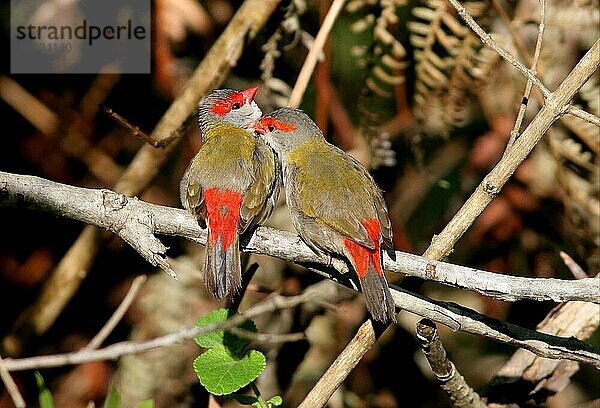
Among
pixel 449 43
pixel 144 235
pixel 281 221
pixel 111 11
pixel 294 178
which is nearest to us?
pixel 144 235

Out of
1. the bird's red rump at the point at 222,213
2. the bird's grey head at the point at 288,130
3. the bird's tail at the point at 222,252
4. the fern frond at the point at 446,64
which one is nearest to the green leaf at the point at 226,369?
the bird's tail at the point at 222,252

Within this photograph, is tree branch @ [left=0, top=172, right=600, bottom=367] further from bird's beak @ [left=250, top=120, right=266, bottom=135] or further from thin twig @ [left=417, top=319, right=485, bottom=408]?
bird's beak @ [left=250, top=120, right=266, bottom=135]

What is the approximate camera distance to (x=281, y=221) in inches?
159

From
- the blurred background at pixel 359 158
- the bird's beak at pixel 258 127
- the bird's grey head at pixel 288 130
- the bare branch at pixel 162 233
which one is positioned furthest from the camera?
the blurred background at pixel 359 158

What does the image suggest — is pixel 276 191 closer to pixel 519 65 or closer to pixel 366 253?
pixel 366 253

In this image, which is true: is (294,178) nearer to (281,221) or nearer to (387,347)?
(281,221)

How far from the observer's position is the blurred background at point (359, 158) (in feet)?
12.2

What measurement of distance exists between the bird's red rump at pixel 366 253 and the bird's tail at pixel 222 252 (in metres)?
0.33

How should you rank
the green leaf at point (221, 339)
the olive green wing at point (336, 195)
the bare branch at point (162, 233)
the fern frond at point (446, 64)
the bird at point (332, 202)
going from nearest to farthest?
the bare branch at point (162, 233) → the green leaf at point (221, 339) → the bird at point (332, 202) → the olive green wing at point (336, 195) → the fern frond at point (446, 64)

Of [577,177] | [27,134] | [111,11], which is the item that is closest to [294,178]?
[577,177]

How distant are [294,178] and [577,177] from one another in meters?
1.47

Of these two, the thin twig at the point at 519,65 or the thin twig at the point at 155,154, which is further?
the thin twig at the point at 155,154

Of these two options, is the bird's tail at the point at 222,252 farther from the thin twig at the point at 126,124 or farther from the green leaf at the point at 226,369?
the thin twig at the point at 126,124

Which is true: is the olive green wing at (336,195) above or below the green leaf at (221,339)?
above
